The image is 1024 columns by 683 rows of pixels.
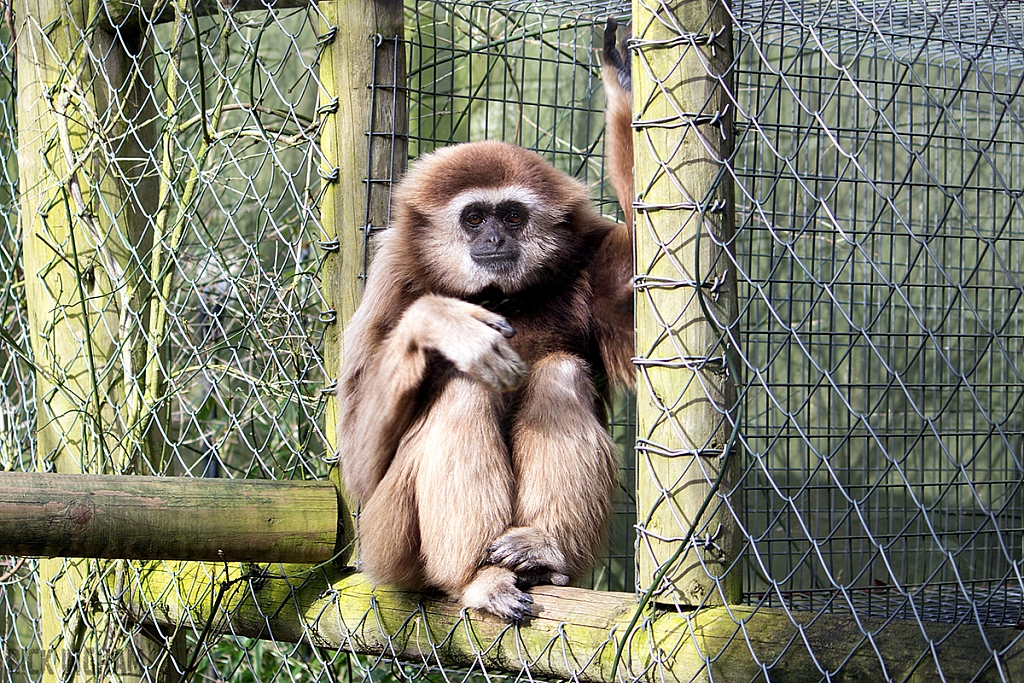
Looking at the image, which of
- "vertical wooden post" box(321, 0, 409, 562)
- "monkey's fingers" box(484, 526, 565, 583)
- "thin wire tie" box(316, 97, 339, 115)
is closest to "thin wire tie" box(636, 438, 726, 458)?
"monkey's fingers" box(484, 526, 565, 583)

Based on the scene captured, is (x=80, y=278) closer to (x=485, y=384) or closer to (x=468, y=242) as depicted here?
(x=468, y=242)

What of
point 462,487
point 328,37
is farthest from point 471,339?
point 328,37

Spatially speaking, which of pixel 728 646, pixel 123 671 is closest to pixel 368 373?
pixel 728 646

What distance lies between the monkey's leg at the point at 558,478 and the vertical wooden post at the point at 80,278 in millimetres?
1567

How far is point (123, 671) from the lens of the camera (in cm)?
374

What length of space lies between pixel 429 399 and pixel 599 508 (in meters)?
0.61

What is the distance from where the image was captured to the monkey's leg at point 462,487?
9.44ft

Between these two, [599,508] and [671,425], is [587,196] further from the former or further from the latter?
[671,425]

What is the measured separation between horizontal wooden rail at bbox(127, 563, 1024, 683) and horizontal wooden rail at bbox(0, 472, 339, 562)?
0.26 m

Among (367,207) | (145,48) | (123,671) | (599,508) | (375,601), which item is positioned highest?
(145,48)

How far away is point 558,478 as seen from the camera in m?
2.96

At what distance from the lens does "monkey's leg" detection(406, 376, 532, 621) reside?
2.88 m

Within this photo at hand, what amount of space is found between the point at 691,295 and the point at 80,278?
93.9 inches

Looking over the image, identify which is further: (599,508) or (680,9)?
(599,508)
